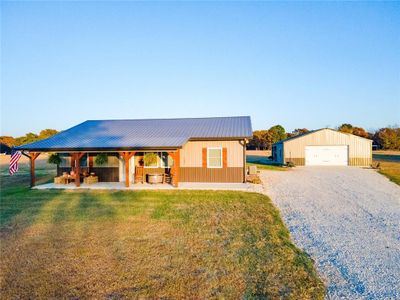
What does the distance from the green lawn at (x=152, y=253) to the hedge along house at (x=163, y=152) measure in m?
4.55

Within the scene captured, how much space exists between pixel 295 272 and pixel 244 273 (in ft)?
2.97

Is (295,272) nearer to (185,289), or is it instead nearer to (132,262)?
(185,289)

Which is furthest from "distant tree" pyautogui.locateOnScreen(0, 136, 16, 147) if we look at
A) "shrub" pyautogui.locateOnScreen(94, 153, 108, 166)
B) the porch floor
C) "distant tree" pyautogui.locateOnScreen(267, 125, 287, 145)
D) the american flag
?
the porch floor

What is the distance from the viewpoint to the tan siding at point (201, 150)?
15633 millimetres

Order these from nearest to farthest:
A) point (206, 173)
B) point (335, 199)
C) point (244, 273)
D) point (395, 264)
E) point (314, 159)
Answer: point (244, 273) < point (395, 264) < point (335, 199) < point (206, 173) < point (314, 159)

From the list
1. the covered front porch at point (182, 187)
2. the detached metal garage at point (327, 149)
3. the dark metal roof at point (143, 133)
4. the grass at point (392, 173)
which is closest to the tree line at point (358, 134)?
the detached metal garage at point (327, 149)

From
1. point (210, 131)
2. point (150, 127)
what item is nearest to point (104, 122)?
point (150, 127)

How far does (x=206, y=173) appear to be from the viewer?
16.0 metres

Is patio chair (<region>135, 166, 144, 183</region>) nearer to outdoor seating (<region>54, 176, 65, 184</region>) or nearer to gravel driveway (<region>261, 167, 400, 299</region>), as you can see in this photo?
outdoor seating (<region>54, 176, 65, 184</region>)

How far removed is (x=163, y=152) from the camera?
16.4 m

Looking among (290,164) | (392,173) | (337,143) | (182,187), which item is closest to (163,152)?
(182,187)

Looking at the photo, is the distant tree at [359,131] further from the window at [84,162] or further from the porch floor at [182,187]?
the window at [84,162]

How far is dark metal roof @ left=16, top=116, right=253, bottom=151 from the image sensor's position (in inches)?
584

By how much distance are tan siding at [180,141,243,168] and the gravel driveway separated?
2.71 metres
